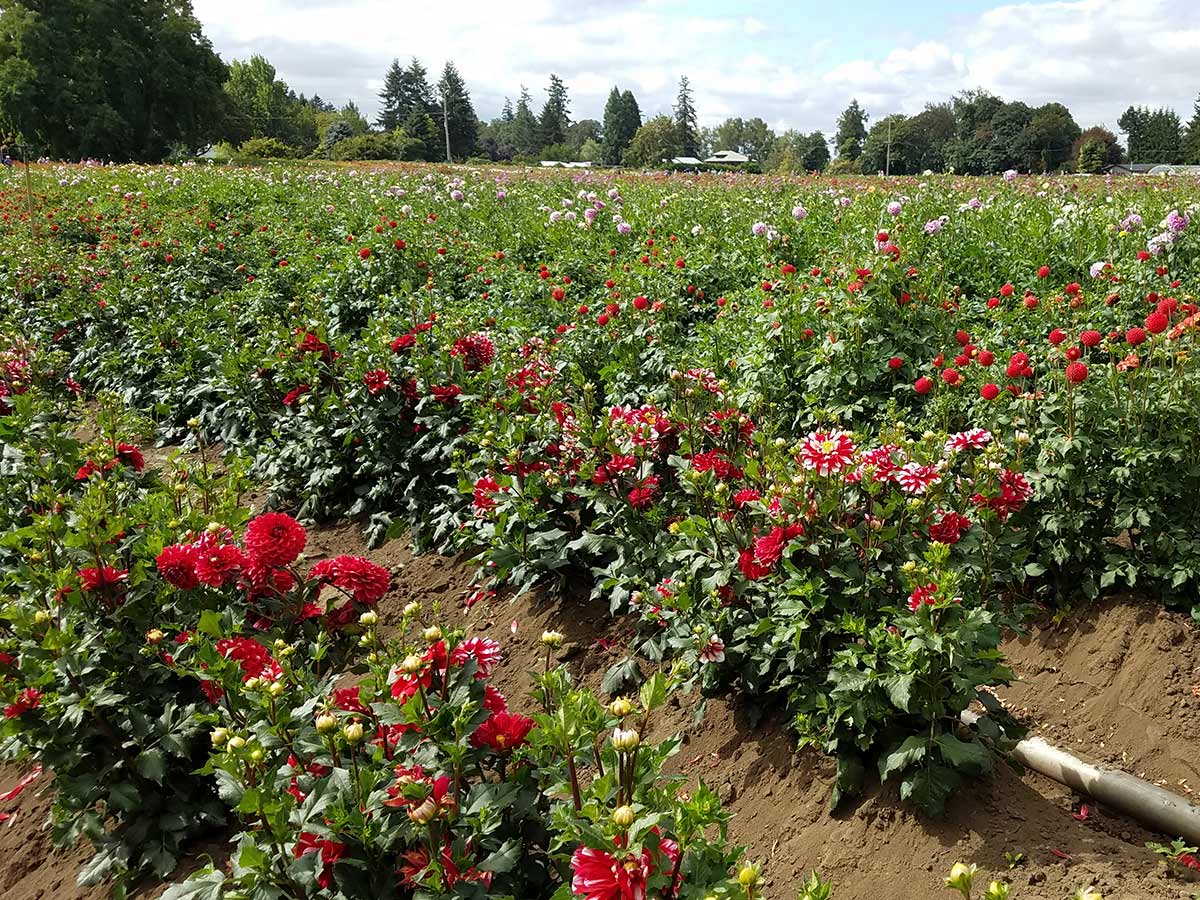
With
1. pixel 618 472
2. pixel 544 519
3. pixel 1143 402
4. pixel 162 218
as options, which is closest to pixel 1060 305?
pixel 1143 402

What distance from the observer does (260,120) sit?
199 ft

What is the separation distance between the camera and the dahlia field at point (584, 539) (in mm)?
1577

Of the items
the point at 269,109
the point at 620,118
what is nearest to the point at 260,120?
the point at 269,109

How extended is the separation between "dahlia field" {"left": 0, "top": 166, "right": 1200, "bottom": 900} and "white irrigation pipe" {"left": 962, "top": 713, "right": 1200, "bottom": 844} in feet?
0.65

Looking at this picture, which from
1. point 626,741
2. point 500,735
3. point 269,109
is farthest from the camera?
point 269,109

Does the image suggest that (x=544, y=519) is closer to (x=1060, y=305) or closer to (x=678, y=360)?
(x=678, y=360)

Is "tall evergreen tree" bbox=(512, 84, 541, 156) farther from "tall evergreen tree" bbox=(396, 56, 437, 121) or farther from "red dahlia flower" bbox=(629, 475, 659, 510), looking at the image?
"red dahlia flower" bbox=(629, 475, 659, 510)

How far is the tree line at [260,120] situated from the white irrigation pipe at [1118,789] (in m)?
13.9

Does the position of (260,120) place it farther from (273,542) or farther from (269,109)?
(273,542)

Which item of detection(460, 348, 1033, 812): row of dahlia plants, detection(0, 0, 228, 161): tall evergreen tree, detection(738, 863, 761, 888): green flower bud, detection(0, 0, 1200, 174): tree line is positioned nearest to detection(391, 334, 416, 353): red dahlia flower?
detection(460, 348, 1033, 812): row of dahlia plants

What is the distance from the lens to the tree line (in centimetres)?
3350

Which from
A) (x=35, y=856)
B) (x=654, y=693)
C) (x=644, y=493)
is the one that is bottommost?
(x=35, y=856)

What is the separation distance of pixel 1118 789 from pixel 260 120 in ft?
225

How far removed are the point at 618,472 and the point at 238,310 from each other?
4.41 m
